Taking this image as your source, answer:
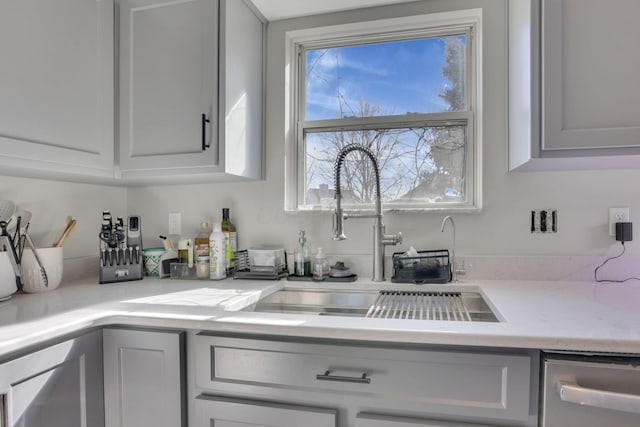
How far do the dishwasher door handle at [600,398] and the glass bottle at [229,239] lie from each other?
4.55 ft

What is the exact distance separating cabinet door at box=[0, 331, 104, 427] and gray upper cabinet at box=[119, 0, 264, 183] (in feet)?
2.59

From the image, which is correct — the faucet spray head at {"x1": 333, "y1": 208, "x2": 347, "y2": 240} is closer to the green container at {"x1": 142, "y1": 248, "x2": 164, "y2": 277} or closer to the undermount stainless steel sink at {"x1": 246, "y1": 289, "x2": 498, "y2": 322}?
the undermount stainless steel sink at {"x1": 246, "y1": 289, "x2": 498, "y2": 322}

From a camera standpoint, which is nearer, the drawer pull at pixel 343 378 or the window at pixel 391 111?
the drawer pull at pixel 343 378

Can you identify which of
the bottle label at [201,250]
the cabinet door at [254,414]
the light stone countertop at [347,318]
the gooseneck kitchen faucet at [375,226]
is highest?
the gooseneck kitchen faucet at [375,226]

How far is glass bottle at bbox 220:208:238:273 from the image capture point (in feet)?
5.86

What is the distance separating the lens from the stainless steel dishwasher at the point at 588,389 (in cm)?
84

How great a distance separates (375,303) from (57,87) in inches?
58.0

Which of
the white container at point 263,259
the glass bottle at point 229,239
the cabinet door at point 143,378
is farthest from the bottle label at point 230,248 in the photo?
the cabinet door at point 143,378

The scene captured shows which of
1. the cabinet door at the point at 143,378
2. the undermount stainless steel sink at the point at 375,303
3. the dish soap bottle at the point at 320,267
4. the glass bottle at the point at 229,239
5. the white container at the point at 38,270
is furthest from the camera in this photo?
the glass bottle at the point at 229,239

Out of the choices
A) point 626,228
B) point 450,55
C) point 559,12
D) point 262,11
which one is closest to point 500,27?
point 450,55

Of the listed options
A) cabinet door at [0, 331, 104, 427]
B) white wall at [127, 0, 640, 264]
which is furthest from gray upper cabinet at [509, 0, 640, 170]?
cabinet door at [0, 331, 104, 427]

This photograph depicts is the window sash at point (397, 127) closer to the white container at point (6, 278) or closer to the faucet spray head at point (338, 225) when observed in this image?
the faucet spray head at point (338, 225)

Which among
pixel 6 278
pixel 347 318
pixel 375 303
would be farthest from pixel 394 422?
pixel 6 278

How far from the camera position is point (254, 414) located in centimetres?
104
